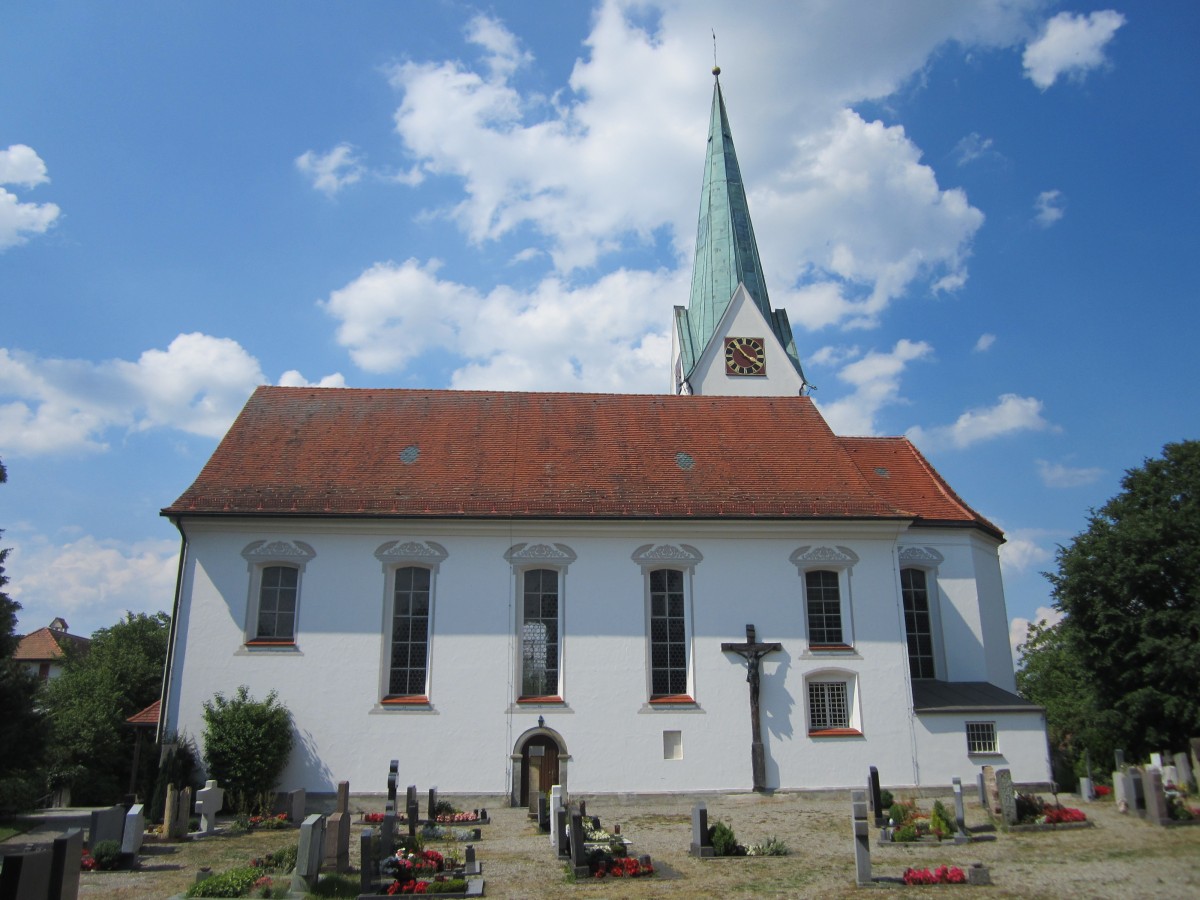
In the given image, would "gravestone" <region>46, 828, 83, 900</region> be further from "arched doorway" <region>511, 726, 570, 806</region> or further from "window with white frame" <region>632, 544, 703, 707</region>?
"window with white frame" <region>632, 544, 703, 707</region>

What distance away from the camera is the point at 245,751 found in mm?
18969

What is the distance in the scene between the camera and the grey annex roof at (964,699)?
21.1 metres

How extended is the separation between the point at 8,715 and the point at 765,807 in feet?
59.4

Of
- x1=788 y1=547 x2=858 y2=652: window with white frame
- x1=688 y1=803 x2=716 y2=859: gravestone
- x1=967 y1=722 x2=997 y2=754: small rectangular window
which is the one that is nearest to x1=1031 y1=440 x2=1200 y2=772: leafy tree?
x1=967 y1=722 x2=997 y2=754: small rectangular window

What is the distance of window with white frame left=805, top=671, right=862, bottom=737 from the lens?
21.0 m

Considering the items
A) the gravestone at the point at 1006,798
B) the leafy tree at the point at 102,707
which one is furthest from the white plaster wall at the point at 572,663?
the leafy tree at the point at 102,707

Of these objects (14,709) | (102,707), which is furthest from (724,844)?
(102,707)

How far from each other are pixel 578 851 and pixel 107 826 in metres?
7.90

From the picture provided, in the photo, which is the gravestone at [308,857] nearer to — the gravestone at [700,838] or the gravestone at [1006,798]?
the gravestone at [700,838]

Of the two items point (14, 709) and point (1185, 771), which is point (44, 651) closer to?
point (14, 709)

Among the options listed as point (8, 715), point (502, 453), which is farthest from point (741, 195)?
point (8, 715)

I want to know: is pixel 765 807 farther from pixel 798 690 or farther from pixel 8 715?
pixel 8 715

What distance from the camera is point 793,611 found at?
21500 mm

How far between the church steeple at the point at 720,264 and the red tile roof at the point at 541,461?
953 centimetres
